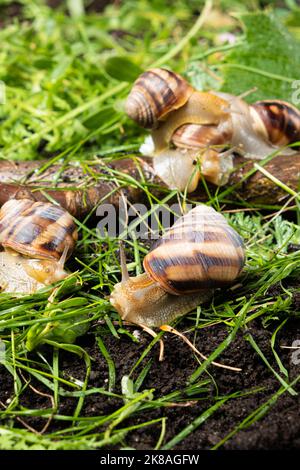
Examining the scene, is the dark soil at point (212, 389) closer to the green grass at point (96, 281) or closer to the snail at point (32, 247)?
the green grass at point (96, 281)

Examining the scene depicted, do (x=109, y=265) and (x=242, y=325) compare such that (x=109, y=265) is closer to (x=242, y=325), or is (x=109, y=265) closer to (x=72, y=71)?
(x=242, y=325)

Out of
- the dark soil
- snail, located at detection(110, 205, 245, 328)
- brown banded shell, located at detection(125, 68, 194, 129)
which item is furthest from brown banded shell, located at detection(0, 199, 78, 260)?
brown banded shell, located at detection(125, 68, 194, 129)

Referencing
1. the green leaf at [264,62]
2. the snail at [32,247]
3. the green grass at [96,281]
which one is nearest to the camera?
the green grass at [96,281]

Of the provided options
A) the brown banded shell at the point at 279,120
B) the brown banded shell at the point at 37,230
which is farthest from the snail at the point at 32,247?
the brown banded shell at the point at 279,120

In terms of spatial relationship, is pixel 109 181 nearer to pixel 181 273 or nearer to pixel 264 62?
pixel 181 273

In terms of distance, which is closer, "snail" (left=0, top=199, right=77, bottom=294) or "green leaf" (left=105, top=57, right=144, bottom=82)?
"snail" (left=0, top=199, right=77, bottom=294)

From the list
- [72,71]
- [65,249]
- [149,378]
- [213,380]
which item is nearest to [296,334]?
[213,380]

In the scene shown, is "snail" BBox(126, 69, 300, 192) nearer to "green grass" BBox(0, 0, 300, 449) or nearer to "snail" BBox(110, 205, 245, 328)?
"green grass" BBox(0, 0, 300, 449)
